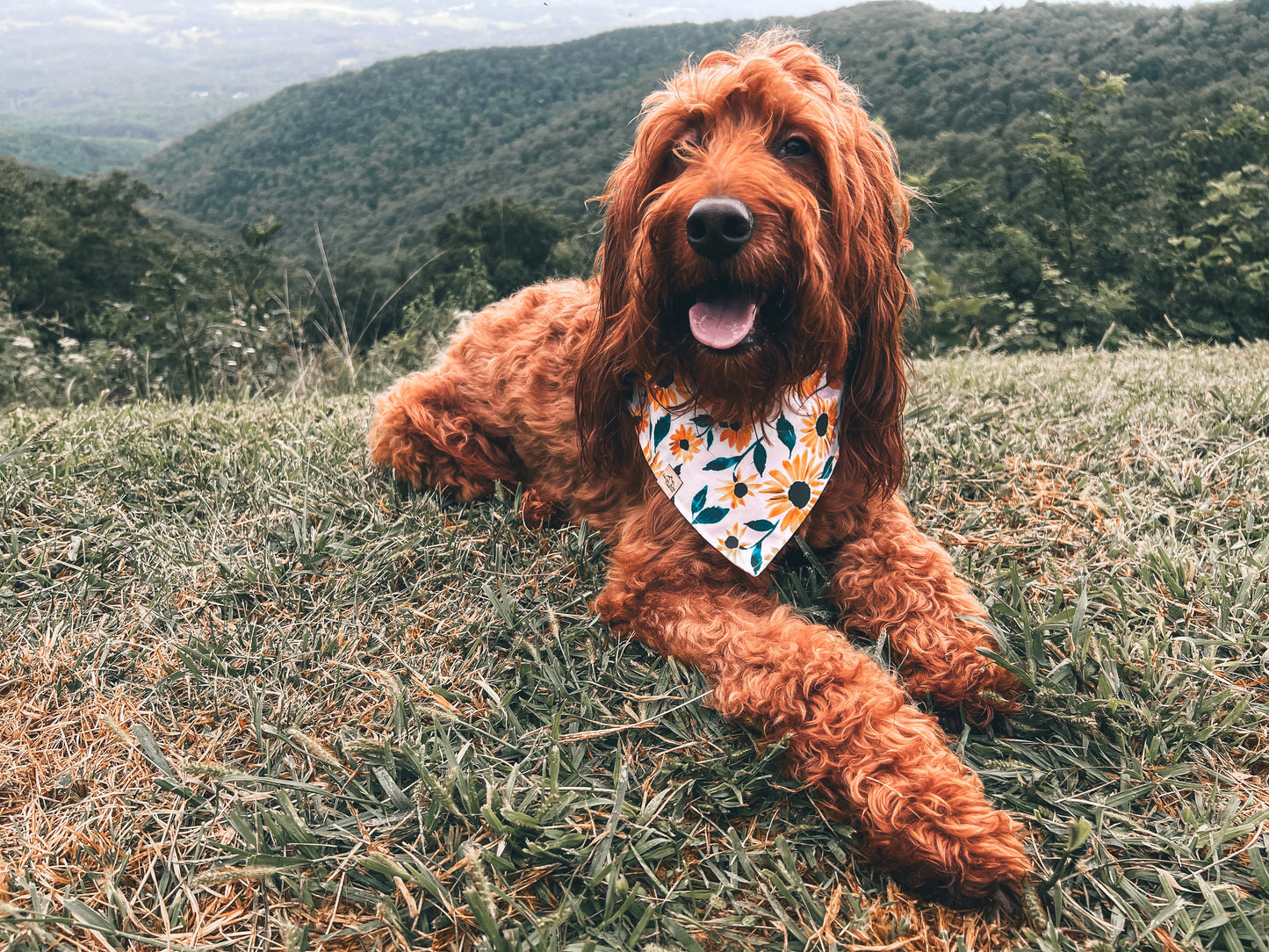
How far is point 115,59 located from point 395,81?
143678mm

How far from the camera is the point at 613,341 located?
247 centimetres

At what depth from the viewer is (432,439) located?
323 cm

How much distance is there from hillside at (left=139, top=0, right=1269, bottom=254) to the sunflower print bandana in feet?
3.20

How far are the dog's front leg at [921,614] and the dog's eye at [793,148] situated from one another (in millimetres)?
1218

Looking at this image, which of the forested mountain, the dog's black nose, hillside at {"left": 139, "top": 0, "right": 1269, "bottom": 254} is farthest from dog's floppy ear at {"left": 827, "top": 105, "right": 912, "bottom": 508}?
hillside at {"left": 139, "top": 0, "right": 1269, "bottom": 254}

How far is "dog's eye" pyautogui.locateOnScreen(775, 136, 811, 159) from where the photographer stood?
2.30 m

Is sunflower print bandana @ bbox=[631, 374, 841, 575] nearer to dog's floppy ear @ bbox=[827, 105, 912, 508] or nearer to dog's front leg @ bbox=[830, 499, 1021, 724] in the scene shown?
dog's floppy ear @ bbox=[827, 105, 912, 508]

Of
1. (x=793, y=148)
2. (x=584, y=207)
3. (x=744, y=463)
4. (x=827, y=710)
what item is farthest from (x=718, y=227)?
(x=827, y=710)

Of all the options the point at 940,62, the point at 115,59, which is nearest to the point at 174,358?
the point at 940,62

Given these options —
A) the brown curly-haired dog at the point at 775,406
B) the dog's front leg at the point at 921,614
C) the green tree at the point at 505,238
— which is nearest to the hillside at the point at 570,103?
the brown curly-haired dog at the point at 775,406

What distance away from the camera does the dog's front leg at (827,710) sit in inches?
67.7

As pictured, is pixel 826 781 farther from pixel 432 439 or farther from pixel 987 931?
pixel 432 439

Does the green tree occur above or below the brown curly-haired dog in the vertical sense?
below

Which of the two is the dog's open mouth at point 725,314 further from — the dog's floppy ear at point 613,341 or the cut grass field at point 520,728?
the cut grass field at point 520,728
